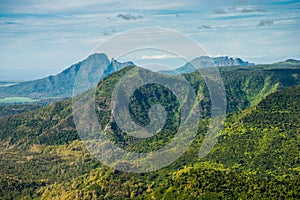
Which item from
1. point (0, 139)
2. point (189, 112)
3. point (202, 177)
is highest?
point (202, 177)

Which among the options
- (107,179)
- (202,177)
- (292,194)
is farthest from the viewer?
(107,179)

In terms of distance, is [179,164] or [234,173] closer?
[234,173]

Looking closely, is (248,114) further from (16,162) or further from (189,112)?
(16,162)

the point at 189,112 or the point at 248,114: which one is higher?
the point at 248,114

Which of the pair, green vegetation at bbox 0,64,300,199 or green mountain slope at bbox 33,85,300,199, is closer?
green mountain slope at bbox 33,85,300,199

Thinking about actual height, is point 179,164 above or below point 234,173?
below

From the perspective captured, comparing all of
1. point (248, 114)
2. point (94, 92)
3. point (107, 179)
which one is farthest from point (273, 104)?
point (94, 92)

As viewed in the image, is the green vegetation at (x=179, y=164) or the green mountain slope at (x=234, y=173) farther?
the green vegetation at (x=179, y=164)

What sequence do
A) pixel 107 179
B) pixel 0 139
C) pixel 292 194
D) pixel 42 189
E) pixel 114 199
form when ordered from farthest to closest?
pixel 0 139 < pixel 42 189 < pixel 107 179 < pixel 114 199 < pixel 292 194
